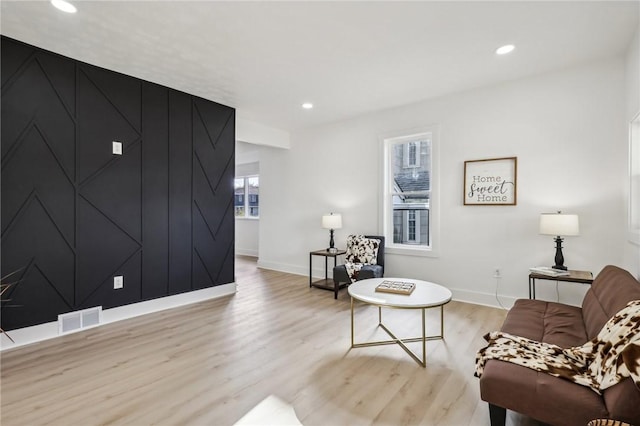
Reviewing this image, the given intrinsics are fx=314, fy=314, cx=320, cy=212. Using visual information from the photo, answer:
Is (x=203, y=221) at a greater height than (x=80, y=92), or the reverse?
(x=80, y=92)

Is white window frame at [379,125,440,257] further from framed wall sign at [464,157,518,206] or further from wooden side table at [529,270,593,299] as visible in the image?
wooden side table at [529,270,593,299]

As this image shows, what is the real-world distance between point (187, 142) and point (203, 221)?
1067 mm

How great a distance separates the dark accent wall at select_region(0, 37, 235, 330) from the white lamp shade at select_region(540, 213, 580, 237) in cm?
399

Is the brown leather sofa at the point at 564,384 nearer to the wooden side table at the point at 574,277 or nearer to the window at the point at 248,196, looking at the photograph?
the wooden side table at the point at 574,277

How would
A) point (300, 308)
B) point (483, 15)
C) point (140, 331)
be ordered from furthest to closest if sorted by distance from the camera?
point (300, 308) → point (140, 331) → point (483, 15)

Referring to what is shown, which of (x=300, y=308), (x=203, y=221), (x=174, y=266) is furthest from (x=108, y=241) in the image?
(x=300, y=308)

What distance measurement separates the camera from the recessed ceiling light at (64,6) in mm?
2281

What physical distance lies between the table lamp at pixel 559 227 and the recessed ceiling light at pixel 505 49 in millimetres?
1672

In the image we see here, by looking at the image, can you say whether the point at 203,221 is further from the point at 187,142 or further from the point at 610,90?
A: the point at 610,90

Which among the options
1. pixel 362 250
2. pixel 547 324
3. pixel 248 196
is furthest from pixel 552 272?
pixel 248 196

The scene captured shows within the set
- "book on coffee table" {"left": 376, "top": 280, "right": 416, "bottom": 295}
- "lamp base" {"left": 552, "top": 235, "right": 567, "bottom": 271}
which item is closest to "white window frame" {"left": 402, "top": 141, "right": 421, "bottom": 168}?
"lamp base" {"left": 552, "top": 235, "right": 567, "bottom": 271}

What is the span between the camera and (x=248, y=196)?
A: 8422 mm

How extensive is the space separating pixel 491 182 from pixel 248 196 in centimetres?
608

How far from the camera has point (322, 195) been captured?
18.4ft
